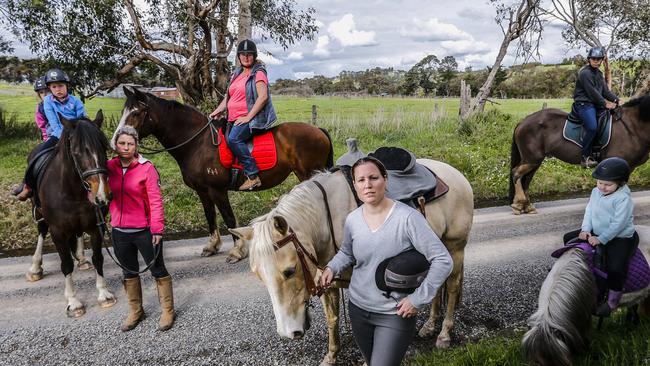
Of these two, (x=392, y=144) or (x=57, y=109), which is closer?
(x=57, y=109)

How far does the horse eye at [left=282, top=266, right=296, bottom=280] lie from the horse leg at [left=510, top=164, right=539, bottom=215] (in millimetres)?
6537

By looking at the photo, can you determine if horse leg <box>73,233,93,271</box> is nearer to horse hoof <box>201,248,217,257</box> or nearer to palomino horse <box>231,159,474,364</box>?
horse hoof <box>201,248,217,257</box>

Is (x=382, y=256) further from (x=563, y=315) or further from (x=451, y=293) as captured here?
(x=451, y=293)

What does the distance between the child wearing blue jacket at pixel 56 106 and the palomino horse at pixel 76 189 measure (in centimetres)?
50

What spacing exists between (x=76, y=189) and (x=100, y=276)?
1.09 meters

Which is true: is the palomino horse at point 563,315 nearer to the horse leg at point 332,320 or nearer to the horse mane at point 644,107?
the horse leg at point 332,320

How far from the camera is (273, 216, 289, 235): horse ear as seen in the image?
92.9 inches

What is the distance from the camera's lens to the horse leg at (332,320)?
10.7ft

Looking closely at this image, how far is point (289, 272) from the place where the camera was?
244 cm

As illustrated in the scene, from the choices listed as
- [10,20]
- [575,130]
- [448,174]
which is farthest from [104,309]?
[10,20]

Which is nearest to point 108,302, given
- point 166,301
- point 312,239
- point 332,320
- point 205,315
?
point 166,301

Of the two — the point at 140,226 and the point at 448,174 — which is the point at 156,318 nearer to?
the point at 140,226

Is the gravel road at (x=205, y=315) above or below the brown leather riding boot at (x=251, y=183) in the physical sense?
below

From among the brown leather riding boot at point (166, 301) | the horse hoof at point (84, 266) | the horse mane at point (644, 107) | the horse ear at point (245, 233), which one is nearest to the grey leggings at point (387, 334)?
the horse ear at point (245, 233)
